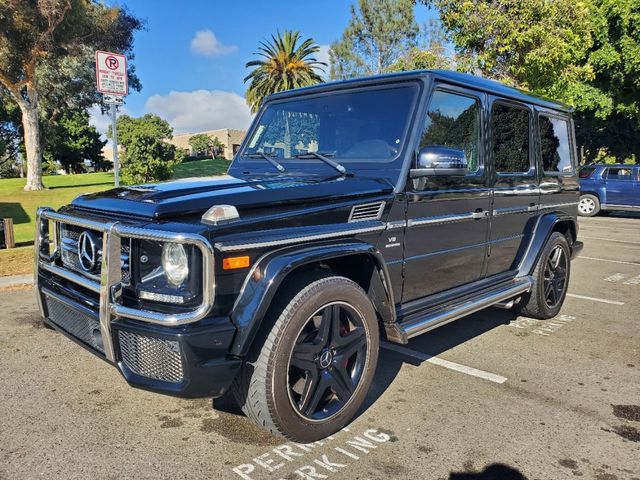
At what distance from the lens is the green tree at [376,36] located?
133ft

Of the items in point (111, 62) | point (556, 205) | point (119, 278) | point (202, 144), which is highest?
point (202, 144)

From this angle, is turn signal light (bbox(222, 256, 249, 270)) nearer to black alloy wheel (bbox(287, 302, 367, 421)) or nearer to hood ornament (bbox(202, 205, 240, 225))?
hood ornament (bbox(202, 205, 240, 225))

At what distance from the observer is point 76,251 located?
2865 mm

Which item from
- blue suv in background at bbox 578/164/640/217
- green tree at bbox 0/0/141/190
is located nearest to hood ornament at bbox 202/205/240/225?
blue suv in background at bbox 578/164/640/217

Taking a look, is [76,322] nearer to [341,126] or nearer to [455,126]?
[341,126]

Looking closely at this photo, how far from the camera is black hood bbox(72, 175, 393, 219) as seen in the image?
8.13 ft

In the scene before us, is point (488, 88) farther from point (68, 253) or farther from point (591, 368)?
point (68, 253)

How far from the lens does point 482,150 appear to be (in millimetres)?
3951

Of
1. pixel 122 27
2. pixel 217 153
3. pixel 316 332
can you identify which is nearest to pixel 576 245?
pixel 316 332

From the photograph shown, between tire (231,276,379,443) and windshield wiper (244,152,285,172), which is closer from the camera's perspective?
tire (231,276,379,443)

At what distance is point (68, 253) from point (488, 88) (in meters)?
3.29

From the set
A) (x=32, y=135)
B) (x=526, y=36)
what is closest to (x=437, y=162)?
(x=526, y=36)

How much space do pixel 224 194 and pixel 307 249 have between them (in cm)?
52

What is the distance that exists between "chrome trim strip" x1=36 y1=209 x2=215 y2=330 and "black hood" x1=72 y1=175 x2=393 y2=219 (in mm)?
141
